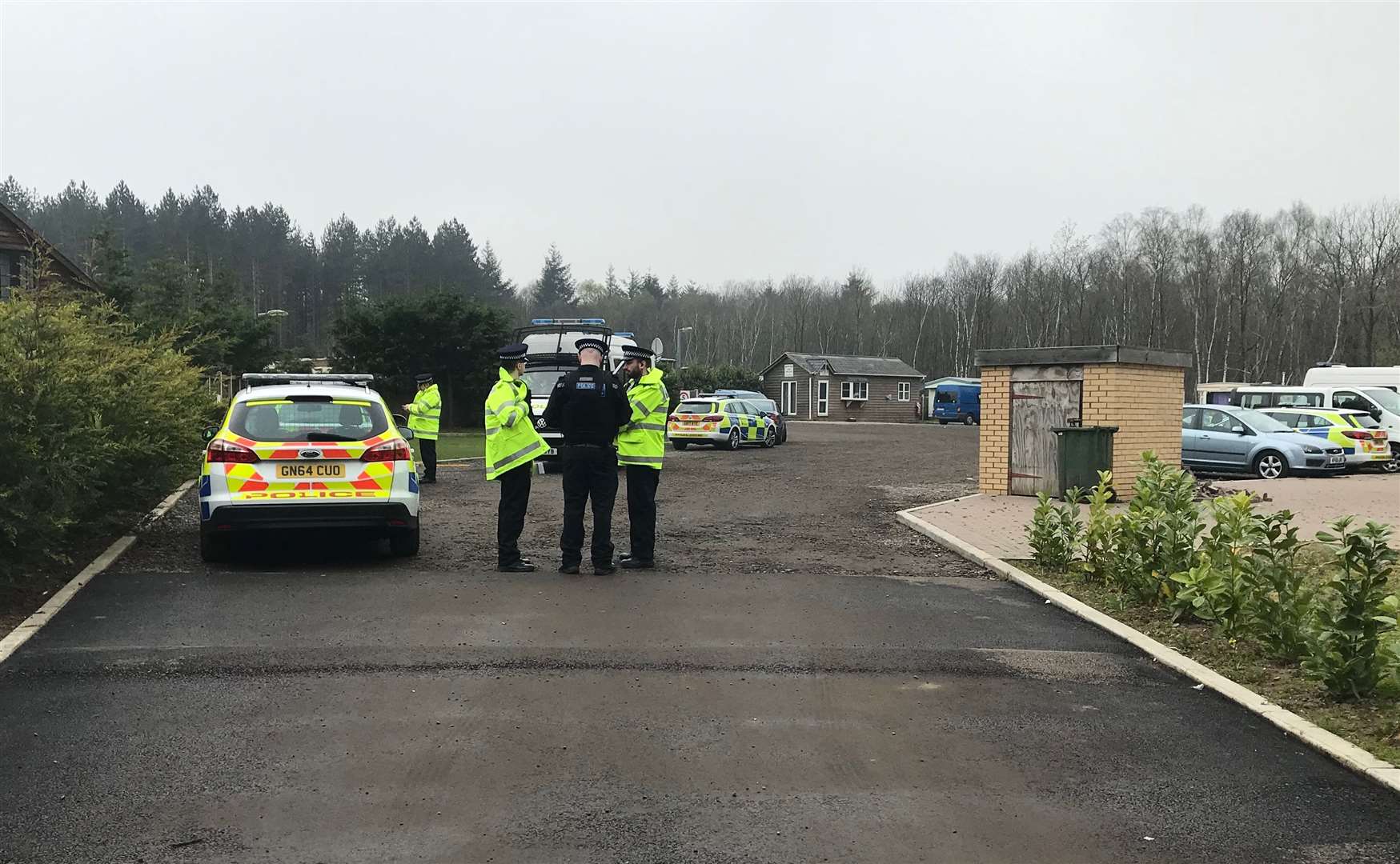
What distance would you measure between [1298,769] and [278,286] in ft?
299

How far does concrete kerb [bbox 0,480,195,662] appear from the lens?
6343 mm

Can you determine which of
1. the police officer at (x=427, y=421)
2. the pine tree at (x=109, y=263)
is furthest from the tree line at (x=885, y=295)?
the police officer at (x=427, y=421)

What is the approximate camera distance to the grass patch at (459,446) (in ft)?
83.5

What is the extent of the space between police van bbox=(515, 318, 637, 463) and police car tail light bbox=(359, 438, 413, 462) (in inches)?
412

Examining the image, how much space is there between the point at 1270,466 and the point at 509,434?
1670 centimetres

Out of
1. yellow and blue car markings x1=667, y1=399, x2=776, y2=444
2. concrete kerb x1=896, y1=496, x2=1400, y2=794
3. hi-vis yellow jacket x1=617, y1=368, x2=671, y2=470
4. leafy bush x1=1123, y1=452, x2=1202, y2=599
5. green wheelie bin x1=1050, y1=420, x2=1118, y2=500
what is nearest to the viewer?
concrete kerb x1=896, y1=496, x2=1400, y2=794

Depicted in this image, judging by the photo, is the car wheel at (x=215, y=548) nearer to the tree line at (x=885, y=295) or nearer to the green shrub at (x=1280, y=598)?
the green shrub at (x=1280, y=598)

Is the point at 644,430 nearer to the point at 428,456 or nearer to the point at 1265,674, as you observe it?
the point at 1265,674

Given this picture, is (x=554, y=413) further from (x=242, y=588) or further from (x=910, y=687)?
(x=910, y=687)

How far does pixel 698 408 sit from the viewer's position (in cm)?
3059

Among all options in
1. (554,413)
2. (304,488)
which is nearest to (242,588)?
(304,488)

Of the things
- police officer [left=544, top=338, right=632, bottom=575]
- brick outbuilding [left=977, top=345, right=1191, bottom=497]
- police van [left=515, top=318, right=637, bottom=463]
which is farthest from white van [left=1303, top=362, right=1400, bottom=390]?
police officer [left=544, top=338, right=632, bottom=575]

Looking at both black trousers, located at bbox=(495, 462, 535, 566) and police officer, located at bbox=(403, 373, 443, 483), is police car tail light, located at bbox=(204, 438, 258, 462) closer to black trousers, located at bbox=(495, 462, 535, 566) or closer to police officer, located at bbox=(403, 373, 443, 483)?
black trousers, located at bbox=(495, 462, 535, 566)

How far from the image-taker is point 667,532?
12.0m
